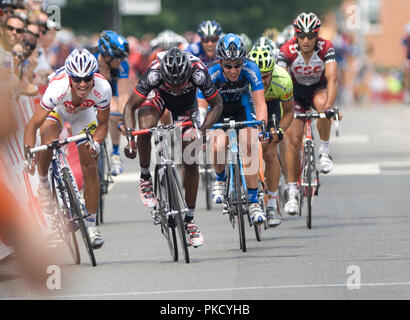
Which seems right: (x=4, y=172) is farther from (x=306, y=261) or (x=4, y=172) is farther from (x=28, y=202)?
(x=306, y=261)

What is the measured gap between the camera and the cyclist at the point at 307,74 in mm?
13414

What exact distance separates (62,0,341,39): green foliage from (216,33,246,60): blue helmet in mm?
34827

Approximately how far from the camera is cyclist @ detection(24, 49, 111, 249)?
34.5 feet

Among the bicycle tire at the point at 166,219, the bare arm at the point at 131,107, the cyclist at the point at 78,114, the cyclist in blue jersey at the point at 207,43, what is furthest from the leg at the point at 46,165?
the cyclist in blue jersey at the point at 207,43

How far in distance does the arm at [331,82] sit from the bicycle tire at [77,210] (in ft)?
12.8

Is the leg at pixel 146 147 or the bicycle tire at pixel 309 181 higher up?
the leg at pixel 146 147

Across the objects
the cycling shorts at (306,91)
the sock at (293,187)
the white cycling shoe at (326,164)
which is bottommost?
the sock at (293,187)

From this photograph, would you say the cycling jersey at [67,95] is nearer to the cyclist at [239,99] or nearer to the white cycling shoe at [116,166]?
the cyclist at [239,99]

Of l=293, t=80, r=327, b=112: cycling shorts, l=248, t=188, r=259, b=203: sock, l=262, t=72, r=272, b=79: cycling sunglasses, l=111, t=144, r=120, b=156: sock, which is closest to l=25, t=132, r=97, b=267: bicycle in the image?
l=248, t=188, r=259, b=203: sock

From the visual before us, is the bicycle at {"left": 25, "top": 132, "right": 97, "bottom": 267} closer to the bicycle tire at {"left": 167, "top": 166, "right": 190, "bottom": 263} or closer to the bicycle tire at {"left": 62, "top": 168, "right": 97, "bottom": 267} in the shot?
the bicycle tire at {"left": 62, "top": 168, "right": 97, "bottom": 267}

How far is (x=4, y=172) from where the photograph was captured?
1093 centimetres

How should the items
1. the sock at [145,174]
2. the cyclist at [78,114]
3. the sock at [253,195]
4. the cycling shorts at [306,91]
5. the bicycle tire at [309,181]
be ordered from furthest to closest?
1. the cycling shorts at [306,91]
2. the bicycle tire at [309,181]
3. the sock at [253,195]
4. the sock at [145,174]
5. the cyclist at [78,114]

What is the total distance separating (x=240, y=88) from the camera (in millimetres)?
11695

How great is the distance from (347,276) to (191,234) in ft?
6.05
